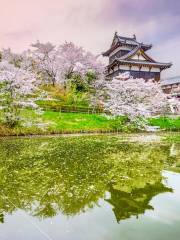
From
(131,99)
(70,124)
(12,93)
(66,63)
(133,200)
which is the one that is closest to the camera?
(133,200)

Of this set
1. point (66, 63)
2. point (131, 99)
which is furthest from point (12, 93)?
point (66, 63)

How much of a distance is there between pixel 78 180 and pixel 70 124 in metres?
22.4

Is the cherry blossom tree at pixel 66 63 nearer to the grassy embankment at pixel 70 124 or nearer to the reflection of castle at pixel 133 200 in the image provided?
the grassy embankment at pixel 70 124

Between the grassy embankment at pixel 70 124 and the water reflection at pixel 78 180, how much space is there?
36.2 ft

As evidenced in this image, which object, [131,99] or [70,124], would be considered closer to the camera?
[70,124]

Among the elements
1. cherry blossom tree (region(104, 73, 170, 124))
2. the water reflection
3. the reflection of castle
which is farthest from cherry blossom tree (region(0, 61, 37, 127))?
the reflection of castle

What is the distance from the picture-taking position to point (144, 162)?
589 inches

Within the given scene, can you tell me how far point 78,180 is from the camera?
1114 cm

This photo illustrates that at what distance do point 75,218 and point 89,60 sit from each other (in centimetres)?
4072

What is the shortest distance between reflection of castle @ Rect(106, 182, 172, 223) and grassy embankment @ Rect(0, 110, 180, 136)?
19824 mm

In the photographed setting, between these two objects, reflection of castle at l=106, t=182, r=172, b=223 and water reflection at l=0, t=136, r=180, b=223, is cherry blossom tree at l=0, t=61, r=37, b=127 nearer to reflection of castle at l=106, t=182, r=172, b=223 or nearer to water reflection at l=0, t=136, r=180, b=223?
water reflection at l=0, t=136, r=180, b=223

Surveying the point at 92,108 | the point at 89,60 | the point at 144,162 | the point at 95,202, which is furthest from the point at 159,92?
the point at 95,202

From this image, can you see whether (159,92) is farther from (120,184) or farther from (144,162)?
(120,184)

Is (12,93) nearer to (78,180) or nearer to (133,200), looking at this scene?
(78,180)
